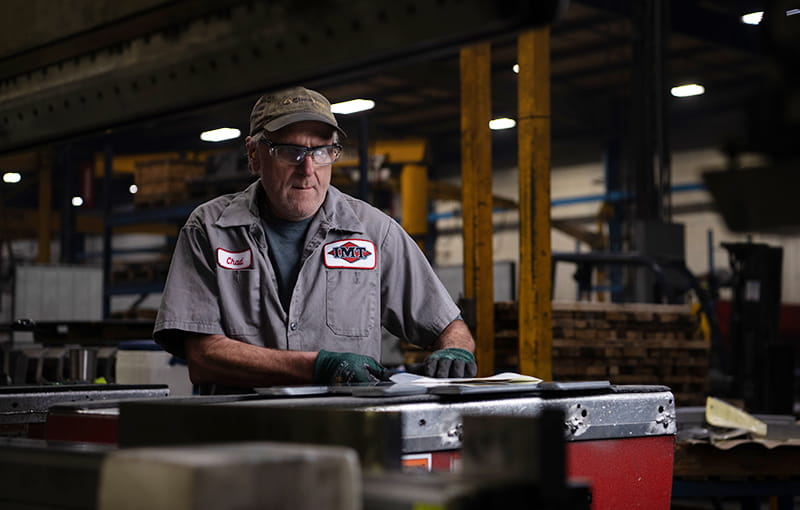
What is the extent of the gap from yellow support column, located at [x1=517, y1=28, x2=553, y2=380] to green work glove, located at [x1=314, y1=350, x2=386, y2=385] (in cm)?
443

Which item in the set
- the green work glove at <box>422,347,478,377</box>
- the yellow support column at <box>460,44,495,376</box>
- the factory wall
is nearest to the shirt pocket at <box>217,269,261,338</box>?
the green work glove at <box>422,347,478,377</box>

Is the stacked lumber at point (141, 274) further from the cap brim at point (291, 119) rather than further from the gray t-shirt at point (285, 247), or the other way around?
the cap brim at point (291, 119)

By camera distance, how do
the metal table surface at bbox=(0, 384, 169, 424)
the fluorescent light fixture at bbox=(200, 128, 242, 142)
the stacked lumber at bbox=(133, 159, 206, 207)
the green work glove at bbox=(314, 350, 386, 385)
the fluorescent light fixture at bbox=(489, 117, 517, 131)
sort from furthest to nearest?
the fluorescent light fixture at bbox=(489, 117, 517, 131), the fluorescent light fixture at bbox=(200, 128, 242, 142), the stacked lumber at bbox=(133, 159, 206, 207), the green work glove at bbox=(314, 350, 386, 385), the metal table surface at bbox=(0, 384, 169, 424)

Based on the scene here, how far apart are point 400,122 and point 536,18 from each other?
696 inches

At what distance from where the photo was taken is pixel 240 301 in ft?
9.14

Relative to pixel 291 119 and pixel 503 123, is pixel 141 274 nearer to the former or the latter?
pixel 503 123

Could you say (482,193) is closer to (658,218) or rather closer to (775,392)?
(775,392)

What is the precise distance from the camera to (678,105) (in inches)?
659

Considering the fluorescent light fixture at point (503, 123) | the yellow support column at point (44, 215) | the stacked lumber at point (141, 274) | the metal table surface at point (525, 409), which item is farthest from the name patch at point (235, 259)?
the yellow support column at point (44, 215)

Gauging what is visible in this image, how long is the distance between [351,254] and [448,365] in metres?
0.61

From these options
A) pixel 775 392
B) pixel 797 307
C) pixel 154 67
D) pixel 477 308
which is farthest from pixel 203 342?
pixel 797 307

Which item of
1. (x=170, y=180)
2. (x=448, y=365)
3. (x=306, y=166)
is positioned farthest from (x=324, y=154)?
(x=170, y=180)

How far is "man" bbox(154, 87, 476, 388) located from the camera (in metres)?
2.71

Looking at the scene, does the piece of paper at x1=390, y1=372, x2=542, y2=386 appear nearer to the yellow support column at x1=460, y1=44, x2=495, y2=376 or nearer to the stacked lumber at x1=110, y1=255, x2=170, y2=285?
the yellow support column at x1=460, y1=44, x2=495, y2=376
